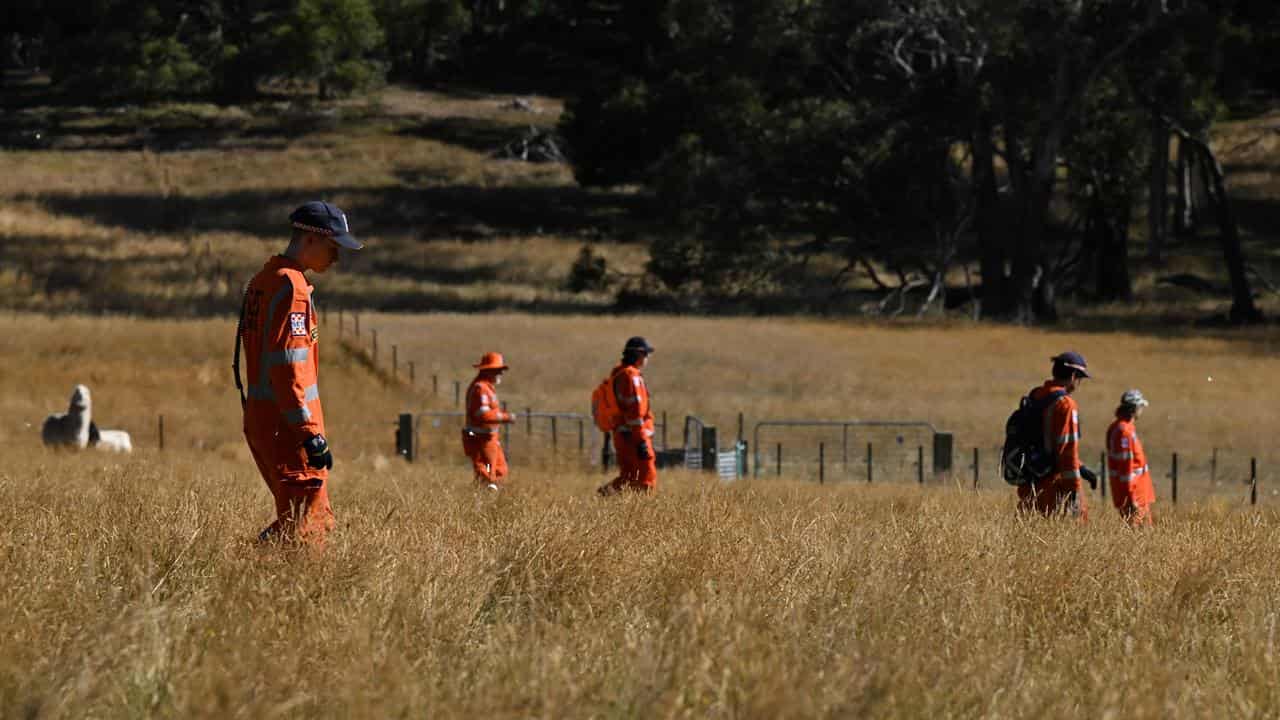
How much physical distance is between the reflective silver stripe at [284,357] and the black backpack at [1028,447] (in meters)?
5.76

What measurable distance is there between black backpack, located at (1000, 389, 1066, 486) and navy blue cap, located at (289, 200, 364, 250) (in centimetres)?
555

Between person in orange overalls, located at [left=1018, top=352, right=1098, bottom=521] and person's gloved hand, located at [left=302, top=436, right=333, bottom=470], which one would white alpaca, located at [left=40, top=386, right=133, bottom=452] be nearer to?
person in orange overalls, located at [left=1018, top=352, right=1098, bottom=521]

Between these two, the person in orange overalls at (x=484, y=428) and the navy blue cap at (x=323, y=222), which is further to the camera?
the person in orange overalls at (x=484, y=428)

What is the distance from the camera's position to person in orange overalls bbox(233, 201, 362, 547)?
6.75m

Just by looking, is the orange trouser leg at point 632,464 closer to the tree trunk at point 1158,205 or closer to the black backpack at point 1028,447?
the black backpack at point 1028,447

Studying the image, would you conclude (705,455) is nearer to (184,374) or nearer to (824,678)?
(184,374)

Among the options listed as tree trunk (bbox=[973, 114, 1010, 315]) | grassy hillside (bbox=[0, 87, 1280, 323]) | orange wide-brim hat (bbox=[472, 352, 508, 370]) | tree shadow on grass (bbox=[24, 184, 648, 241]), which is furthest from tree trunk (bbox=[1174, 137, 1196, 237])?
orange wide-brim hat (bbox=[472, 352, 508, 370])

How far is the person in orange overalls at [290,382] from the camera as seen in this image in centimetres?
675

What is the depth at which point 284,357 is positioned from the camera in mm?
6781

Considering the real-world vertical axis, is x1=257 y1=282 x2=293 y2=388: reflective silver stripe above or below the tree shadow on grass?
below

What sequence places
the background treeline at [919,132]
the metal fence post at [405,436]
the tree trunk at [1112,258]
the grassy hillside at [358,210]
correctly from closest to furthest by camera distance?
1. the metal fence post at [405,436]
2. the background treeline at [919,132]
3. the grassy hillside at [358,210]
4. the tree trunk at [1112,258]

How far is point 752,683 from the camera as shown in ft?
14.3

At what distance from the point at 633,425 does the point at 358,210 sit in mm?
67100

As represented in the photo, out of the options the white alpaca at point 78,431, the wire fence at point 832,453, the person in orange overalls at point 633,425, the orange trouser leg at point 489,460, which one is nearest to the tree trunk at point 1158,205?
the wire fence at point 832,453
